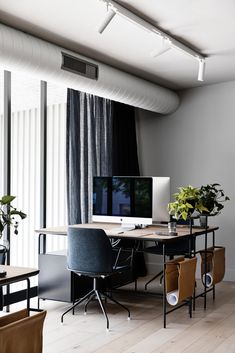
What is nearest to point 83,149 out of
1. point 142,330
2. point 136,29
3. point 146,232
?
point 146,232

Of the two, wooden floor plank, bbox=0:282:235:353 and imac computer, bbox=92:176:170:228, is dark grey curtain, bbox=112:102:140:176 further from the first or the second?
wooden floor plank, bbox=0:282:235:353

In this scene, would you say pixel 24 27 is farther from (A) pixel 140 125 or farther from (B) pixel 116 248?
(A) pixel 140 125

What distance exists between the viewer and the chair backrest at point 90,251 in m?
4.23

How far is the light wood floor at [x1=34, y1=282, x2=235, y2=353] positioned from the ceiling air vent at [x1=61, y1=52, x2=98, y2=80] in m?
2.30

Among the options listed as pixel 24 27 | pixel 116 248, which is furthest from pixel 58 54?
pixel 116 248

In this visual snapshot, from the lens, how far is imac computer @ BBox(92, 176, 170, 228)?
4.93m

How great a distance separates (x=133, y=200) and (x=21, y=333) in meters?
2.59

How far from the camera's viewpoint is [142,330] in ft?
13.7

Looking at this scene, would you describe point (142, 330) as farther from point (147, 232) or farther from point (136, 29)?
point (136, 29)

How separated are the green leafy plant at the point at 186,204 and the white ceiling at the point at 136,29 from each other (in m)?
1.44

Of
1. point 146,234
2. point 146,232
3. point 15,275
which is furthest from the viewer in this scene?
point 146,232

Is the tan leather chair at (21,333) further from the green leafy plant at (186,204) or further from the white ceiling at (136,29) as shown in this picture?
the white ceiling at (136,29)

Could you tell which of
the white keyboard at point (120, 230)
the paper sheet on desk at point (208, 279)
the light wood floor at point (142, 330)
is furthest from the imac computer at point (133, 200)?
the light wood floor at point (142, 330)

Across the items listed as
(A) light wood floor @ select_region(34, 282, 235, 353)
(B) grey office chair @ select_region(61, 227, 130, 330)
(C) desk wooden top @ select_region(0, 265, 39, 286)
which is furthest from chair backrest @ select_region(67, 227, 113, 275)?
(C) desk wooden top @ select_region(0, 265, 39, 286)
